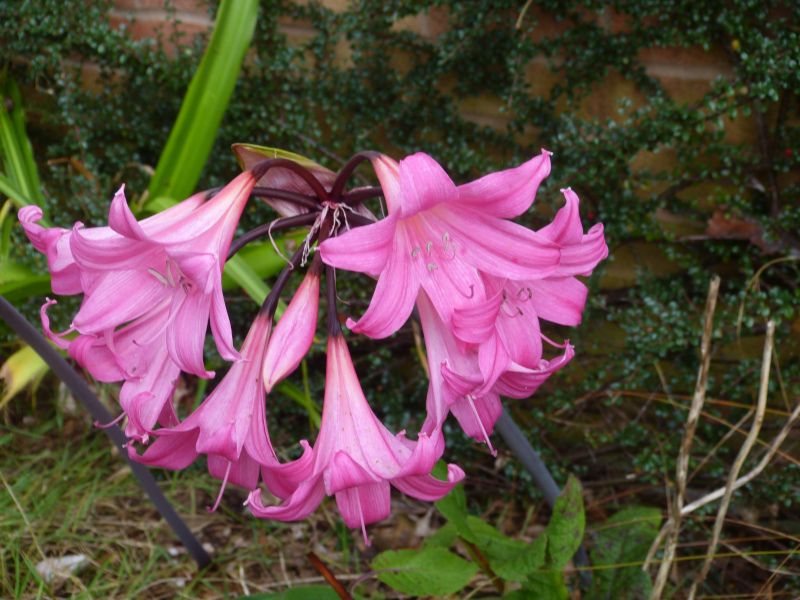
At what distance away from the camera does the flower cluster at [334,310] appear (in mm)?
721

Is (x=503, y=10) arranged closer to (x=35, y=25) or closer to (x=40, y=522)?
(x=35, y=25)

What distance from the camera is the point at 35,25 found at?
5.62ft

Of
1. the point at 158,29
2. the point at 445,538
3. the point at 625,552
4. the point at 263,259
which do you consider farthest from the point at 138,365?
the point at 158,29

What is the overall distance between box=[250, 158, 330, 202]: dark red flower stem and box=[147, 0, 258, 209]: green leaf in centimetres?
79

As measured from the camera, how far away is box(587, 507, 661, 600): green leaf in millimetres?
1181

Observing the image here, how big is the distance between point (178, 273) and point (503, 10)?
1311 mm

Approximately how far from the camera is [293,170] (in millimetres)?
880

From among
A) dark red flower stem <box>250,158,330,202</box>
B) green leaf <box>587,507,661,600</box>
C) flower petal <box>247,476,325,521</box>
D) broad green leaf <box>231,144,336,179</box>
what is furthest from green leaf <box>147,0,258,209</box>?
green leaf <box>587,507,661,600</box>

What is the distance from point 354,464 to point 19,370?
132 centimetres

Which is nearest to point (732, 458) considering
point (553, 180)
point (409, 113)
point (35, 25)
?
point (553, 180)

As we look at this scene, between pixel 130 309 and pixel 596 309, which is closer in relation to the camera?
pixel 130 309

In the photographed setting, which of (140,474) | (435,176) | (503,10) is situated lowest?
(140,474)

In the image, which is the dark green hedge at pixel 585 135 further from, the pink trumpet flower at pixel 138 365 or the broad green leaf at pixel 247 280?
the pink trumpet flower at pixel 138 365

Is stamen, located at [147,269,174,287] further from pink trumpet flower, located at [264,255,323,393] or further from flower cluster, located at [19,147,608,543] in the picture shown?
pink trumpet flower, located at [264,255,323,393]
